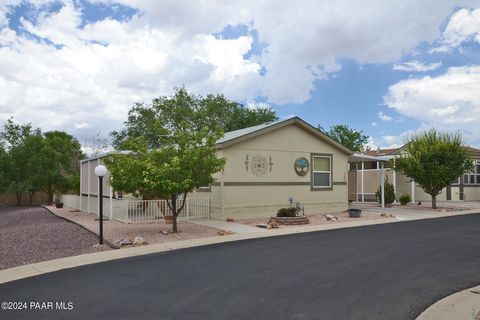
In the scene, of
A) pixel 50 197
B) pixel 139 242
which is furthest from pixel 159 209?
pixel 50 197

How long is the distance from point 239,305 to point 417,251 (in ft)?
18.2

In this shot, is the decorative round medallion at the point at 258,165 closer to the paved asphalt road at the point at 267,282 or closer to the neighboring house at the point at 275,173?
the neighboring house at the point at 275,173

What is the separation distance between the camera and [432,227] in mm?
13773

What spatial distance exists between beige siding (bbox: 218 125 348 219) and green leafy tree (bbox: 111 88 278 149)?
17.0 meters

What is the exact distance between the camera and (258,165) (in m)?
16.9


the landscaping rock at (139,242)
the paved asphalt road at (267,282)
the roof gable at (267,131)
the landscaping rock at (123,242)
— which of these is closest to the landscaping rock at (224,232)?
the paved asphalt road at (267,282)

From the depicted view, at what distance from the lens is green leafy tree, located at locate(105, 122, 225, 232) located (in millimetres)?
11859

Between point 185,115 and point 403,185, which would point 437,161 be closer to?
point 403,185

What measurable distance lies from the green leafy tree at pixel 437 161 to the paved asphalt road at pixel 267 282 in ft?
36.0

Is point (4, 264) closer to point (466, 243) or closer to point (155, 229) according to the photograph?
point (155, 229)

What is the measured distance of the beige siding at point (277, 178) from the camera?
639 inches

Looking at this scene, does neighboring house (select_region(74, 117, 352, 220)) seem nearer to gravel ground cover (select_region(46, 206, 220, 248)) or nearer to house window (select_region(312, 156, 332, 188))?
house window (select_region(312, 156, 332, 188))

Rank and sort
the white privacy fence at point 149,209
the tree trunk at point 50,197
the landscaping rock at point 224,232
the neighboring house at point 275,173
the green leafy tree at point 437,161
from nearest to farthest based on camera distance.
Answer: the landscaping rock at point 224,232 → the white privacy fence at point 149,209 → the neighboring house at point 275,173 → the green leafy tree at point 437,161 → the tree trunk at point 50,197

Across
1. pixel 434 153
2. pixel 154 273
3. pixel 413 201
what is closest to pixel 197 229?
pixel 154 273
